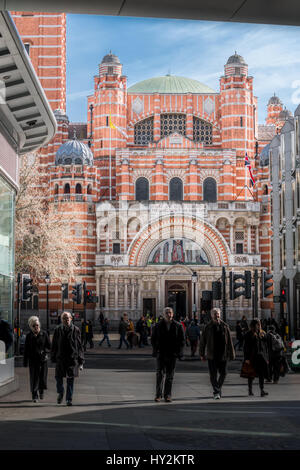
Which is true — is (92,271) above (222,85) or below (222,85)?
below

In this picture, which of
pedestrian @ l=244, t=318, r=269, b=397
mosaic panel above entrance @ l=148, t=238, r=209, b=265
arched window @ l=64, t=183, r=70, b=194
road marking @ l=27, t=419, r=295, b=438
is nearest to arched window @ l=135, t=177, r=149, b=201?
mosaic panel above entrance @ l=148, t=238, r=209, b=265

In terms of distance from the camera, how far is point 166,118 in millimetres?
65688

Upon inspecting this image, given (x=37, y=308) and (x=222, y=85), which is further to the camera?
(x=222, y=85)

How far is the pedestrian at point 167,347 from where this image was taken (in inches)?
507

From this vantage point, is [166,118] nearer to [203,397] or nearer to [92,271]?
[92,271]

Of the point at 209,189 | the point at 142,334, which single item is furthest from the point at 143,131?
the point at 142,334

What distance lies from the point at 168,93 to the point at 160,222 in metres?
13.7

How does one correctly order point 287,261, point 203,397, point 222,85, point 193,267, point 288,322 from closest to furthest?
1. point 203,397
2. point 288,322
3. point 287,261
4. point 193,267
5. point 222,85

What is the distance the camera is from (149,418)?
34.8 feet

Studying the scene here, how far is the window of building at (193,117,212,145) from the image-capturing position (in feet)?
215

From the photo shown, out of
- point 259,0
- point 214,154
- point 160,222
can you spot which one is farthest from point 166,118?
point 259,0

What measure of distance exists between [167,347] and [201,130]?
5426cm

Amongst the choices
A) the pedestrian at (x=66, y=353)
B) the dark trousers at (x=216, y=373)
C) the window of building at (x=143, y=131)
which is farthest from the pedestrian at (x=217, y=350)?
the window of building at (x=143, y=131)
